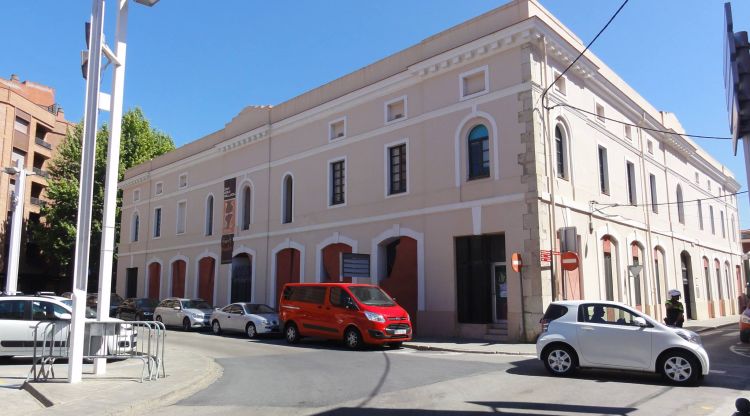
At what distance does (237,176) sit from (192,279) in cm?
694

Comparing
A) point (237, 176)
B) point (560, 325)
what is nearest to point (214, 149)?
point (237, 176)

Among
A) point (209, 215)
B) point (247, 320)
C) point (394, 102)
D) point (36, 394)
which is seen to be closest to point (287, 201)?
point (209, 215)

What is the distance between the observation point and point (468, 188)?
19234mm

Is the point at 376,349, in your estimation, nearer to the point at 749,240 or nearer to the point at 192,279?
the point at 192,279

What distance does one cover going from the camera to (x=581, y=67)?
20.9 metres

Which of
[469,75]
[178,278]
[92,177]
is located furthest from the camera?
[178,278]

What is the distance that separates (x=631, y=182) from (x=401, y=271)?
11483 mm

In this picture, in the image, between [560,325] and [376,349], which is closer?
[560,325]

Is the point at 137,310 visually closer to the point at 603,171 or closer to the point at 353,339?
the point at 353,339

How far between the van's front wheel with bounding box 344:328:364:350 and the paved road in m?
1.61

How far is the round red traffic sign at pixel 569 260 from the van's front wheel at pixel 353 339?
6.60 m

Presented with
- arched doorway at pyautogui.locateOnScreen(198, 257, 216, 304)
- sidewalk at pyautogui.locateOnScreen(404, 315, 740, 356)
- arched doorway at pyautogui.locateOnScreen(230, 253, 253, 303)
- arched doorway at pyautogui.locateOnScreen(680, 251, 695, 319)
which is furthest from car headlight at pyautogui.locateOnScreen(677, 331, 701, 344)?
arched doorway at pyautogui.locateOnScreen(198, 257, 216, 304)

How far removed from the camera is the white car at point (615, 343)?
9906mm

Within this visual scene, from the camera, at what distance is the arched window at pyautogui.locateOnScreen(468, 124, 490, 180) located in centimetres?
1930
